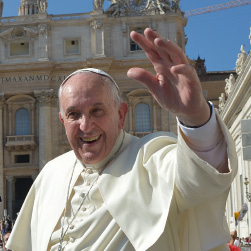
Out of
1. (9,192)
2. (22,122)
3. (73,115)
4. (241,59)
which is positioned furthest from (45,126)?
(73,115)

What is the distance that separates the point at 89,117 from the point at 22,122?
107ft

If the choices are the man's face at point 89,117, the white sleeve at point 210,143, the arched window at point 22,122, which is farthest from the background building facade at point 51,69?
the white sleeve at point 210,143

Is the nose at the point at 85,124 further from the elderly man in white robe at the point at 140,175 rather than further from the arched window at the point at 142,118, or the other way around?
the arched window at the point at 142,118

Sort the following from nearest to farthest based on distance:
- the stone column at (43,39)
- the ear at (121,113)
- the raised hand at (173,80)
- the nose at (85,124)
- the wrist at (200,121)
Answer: the raised hand at (173,80), the wrist at (200,121), the nose at (85,124), the ear at (121,113), the stone column at (43,39)

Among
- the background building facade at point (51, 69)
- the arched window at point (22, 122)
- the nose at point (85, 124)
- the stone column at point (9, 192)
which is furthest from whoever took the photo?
the arched window at point (22, 122)

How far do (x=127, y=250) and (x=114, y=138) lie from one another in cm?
50

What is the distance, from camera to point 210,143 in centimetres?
206

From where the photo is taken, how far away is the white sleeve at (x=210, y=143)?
6.70ft

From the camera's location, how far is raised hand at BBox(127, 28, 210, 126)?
6.26 feet

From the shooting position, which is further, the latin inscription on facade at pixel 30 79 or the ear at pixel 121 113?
the latin inscription on facade at pixel 30 79

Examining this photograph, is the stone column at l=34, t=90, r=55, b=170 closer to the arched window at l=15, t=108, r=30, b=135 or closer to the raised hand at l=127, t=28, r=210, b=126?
the arched window at l=15, t=108, r=30, b=135

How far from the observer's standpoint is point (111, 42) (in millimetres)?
35250

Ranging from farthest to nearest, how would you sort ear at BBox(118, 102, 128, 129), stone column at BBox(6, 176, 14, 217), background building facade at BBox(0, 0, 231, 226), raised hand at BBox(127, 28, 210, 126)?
background building facade at BBox(0, 0, 231, 226), stone column at BBox(6, 176, 14, 217), ear at BBox(118, 102, 128, 129), raised hand at BBox(127, 28, 210, 126)

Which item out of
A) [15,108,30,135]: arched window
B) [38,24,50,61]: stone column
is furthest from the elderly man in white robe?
[38,24,50,61]: stone column
